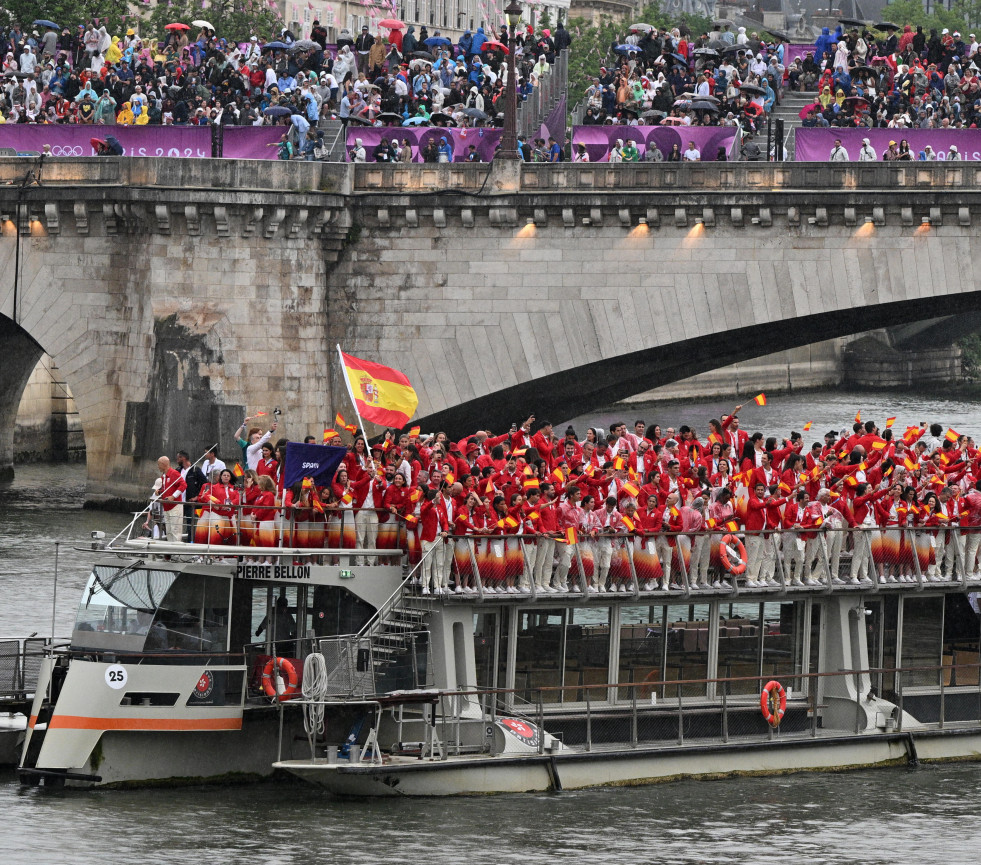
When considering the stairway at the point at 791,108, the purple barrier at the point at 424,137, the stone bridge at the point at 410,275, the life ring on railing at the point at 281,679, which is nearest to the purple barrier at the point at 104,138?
the stone bridge at the point at 410,275

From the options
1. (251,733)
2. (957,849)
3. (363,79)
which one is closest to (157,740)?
(251,733)

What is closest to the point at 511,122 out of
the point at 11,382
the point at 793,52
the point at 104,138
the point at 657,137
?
the point at 657,137

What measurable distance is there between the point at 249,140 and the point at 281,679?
2329 cm

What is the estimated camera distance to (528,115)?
5262 centimetres

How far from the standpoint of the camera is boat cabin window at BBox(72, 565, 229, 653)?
91.1 ft

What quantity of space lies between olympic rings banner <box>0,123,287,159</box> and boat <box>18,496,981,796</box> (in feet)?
71.5

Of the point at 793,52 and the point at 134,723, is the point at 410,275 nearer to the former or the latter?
the point at 793,52

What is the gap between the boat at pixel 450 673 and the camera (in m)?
27.5

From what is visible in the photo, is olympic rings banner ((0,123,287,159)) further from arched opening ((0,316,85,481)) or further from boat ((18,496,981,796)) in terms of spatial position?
boat ((18,496,981,796))

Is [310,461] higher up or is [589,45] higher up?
[589,45]

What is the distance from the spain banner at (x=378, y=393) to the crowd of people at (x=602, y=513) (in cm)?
50

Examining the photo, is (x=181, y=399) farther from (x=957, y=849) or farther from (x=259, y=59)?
(x=957, y=849)

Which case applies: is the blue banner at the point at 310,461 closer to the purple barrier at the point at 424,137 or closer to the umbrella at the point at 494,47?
the purple barrier at the point at 424,137

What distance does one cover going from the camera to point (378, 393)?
3106 centimetres
